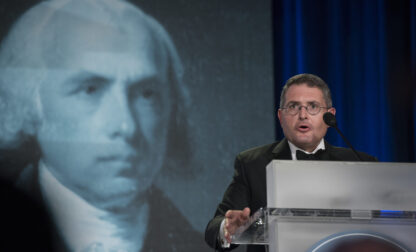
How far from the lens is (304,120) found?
218cm

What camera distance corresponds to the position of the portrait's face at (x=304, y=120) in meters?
2.18

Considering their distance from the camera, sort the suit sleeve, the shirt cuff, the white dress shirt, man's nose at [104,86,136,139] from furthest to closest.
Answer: man's nose at [104,86,136,139] < the white dress shirt < the suit sleeve < the shirt cuff

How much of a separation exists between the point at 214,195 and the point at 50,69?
1.25 m

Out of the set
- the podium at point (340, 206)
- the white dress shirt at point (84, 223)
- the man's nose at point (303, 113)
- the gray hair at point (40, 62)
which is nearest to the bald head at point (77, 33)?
the gray hair at point (40, 62)

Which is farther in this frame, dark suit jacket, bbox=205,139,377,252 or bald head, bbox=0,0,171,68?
bald head, bbox=0,0,171,68

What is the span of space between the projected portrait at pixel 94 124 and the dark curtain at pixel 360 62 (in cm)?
93

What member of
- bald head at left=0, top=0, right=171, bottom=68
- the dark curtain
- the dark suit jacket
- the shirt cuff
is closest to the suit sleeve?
the dark suit jacket

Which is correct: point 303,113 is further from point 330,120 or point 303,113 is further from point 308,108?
point 330,120

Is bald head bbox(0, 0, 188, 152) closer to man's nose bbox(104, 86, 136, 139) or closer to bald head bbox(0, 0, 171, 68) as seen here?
bald head bbox(0, 0, 171, 68)

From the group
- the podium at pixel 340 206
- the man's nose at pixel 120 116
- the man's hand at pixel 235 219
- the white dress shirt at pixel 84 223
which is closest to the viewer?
the podium at pixel 340 206

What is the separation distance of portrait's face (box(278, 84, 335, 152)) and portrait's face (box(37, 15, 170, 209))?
1.58 metres

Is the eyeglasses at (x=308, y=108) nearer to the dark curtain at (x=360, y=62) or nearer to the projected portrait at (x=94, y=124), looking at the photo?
the projected portrait at (x=94, y=124)

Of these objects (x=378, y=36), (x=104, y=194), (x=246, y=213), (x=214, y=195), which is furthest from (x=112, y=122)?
(x=246, y=213)

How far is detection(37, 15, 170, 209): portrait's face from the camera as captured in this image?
363cm
